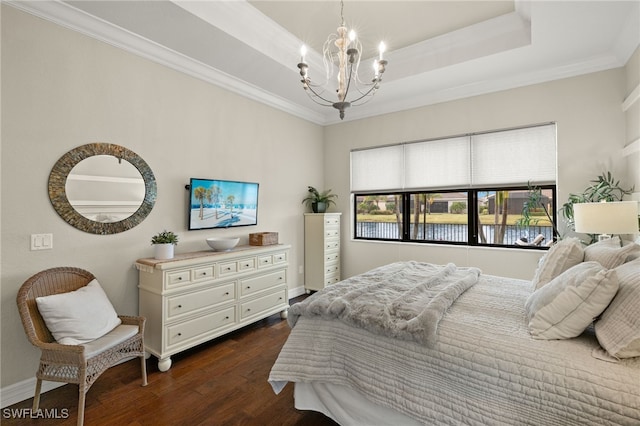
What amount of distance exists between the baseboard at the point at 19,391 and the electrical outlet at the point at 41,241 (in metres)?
0.98

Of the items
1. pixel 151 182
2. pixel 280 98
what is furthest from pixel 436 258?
pixel 151 182

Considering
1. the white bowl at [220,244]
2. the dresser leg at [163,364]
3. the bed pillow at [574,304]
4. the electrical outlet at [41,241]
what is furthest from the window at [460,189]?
the electrical outlet at [41,241]

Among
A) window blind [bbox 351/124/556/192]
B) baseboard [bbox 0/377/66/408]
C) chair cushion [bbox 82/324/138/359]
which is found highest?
window blind [bbox 351/124/556/192]

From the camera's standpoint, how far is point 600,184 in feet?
Answer: 9.83

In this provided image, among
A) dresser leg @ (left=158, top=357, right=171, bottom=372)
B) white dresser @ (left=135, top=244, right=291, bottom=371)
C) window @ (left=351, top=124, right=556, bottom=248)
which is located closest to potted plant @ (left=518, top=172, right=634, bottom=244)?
window @ (left=351, top=124, right=556, bottom=248)

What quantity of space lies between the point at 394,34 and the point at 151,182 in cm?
301

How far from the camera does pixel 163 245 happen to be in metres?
2.76

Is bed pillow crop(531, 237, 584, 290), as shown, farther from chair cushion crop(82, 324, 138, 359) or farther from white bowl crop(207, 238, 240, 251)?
chair cushion crop(82, 324, 138, 359)

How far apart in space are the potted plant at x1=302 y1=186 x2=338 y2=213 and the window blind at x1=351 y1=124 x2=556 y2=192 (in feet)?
1.53

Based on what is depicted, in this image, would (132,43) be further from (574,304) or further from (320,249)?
(574,304)

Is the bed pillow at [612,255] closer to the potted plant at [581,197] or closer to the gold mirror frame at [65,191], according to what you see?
the potted plant at [581,197]

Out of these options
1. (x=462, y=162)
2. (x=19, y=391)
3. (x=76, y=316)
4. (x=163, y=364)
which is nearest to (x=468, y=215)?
(x=462, y=162)

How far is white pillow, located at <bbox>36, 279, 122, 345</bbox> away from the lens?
1989 millimetres

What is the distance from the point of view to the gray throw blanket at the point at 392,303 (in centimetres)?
161
